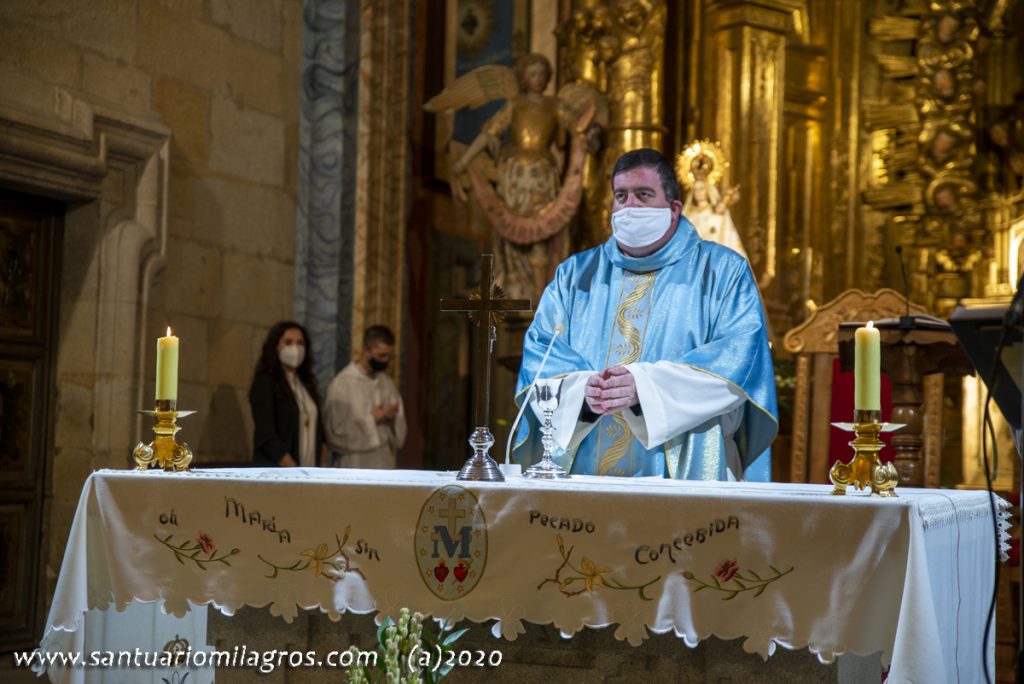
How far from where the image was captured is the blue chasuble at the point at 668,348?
13.8ft

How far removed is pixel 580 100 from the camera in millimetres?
9320

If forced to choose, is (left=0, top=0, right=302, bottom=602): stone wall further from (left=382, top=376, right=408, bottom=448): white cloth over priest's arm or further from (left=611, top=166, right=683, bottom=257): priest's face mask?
(left=611, top=166, right=683, bottom=257): priest's face mask

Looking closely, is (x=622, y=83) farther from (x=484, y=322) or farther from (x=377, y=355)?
(x=484, y=322)

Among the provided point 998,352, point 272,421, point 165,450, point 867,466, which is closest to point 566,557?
point 867,466

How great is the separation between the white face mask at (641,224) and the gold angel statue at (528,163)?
14.8 ft

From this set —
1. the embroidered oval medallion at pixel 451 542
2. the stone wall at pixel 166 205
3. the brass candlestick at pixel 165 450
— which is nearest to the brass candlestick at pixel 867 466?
the embroidered oval medallion at pixel 451 542

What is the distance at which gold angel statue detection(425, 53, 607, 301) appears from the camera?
9.22 meters

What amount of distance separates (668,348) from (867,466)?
4.52 feet

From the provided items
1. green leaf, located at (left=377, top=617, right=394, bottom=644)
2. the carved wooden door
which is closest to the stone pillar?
the carved wooden door

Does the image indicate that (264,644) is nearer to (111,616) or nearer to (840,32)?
(111,616)

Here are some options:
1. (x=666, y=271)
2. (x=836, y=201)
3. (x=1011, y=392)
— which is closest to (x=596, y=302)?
(x=666, y=271)

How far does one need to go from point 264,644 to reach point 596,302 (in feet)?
5.48

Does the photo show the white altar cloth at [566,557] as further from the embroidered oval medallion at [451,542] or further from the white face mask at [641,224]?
the white face mask at [641,224]

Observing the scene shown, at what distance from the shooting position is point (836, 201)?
34.2 ft
